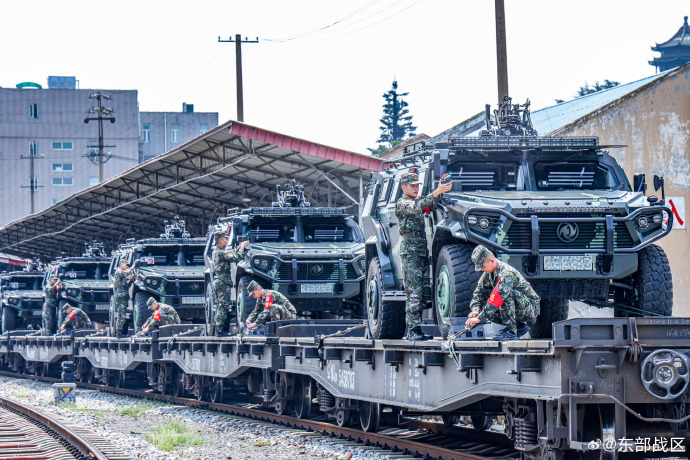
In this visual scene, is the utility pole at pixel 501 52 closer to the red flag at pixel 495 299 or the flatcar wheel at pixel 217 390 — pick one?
the flatcar wheel at pixel 217 390

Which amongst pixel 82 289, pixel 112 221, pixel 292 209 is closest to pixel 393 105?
pixel 112 221

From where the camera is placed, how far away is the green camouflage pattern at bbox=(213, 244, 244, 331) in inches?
738

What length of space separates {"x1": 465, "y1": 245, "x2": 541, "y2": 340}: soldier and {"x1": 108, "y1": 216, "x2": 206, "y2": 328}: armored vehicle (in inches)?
600

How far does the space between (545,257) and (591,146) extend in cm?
184

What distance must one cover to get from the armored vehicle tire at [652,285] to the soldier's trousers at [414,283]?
2058 millimetres

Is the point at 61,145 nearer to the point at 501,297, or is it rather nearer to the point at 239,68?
the point at 239,68

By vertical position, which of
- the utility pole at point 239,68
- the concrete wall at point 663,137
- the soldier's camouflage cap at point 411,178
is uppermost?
the utility pole at point 239,68

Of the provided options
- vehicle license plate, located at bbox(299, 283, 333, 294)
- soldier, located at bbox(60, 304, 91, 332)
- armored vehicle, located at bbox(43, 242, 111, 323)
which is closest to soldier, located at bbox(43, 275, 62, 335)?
armored vehicle, located at bbox(43, 242, 111, 323)

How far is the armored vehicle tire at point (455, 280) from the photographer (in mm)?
10102

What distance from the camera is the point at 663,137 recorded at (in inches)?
978

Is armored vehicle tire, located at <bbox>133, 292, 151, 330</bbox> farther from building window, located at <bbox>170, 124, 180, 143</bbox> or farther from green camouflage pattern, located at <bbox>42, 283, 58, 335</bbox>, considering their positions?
building window, located at <bbox>170, 124, 180, 143</bbox>

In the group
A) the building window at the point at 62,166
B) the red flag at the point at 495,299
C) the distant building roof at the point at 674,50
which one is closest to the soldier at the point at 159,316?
the red flag at the point at 495,299

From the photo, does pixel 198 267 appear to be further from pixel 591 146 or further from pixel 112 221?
pixel 112 221

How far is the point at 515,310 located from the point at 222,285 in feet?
33.4
